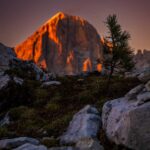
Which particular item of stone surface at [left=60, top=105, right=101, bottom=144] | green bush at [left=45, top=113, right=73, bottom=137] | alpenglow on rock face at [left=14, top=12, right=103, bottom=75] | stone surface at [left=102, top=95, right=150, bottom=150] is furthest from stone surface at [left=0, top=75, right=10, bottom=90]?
alpenglow on rock face at [left=14, top=12, right=103, bottom=75]

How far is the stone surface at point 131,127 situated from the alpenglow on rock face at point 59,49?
166 metres

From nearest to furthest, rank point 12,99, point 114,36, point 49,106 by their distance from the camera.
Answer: point 49,106
point 12,99
point 114,36

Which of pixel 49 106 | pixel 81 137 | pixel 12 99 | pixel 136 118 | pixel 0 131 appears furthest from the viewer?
pixel 12 99

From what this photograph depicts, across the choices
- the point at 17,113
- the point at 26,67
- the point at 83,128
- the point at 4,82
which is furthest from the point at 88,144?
the point at 26,67

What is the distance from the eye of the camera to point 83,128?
874cm

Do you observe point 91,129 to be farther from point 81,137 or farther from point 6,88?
point 6,88

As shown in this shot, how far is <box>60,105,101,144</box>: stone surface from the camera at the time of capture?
324 inches

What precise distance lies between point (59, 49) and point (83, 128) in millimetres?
180134

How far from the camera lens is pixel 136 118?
6574 mm

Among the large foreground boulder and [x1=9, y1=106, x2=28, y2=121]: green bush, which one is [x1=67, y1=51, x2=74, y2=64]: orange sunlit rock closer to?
[x1=9, y1=106, x2=28, y2=121]: green bush

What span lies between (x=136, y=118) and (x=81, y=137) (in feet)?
7.86

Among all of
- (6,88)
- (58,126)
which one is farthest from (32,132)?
(6,88)

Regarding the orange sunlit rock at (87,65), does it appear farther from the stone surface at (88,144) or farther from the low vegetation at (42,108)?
the stone surface at (88,144)

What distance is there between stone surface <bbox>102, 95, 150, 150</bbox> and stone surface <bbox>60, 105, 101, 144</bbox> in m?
0.89
